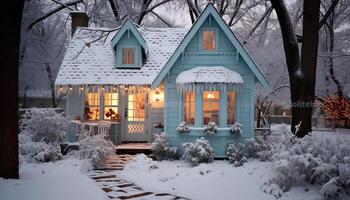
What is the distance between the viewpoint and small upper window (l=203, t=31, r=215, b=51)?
1411cm

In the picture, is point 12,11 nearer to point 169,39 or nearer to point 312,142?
point 312,142

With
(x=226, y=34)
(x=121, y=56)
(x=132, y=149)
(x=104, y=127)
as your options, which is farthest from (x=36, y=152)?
(x=226, y=34)

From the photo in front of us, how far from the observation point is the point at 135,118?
16.5 metres

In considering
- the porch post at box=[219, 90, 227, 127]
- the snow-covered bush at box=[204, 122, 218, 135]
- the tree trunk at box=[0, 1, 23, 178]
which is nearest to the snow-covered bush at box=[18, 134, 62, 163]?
the tree trunk at box=[0, 1, 23, 178]

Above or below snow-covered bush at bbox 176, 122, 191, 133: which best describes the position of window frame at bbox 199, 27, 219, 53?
above

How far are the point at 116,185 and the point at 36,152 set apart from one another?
4107mm

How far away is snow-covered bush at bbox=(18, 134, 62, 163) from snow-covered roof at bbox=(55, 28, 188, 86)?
3.51 metres

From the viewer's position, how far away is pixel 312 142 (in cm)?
921

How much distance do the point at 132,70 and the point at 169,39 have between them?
2.85 meters

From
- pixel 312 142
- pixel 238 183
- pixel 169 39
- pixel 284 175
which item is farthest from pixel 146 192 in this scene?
pixel 169 39

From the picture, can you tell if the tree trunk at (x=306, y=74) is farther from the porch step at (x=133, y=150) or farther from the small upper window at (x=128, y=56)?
the small upper window at (x=128, y=56)

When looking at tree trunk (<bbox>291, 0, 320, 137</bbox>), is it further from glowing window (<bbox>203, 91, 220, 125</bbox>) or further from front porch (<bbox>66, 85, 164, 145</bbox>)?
front porch (<bbox>66, 85, 164, 145</bbox>)

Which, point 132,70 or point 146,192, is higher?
point 132,70

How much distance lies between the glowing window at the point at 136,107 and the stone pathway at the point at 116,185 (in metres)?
3.17
